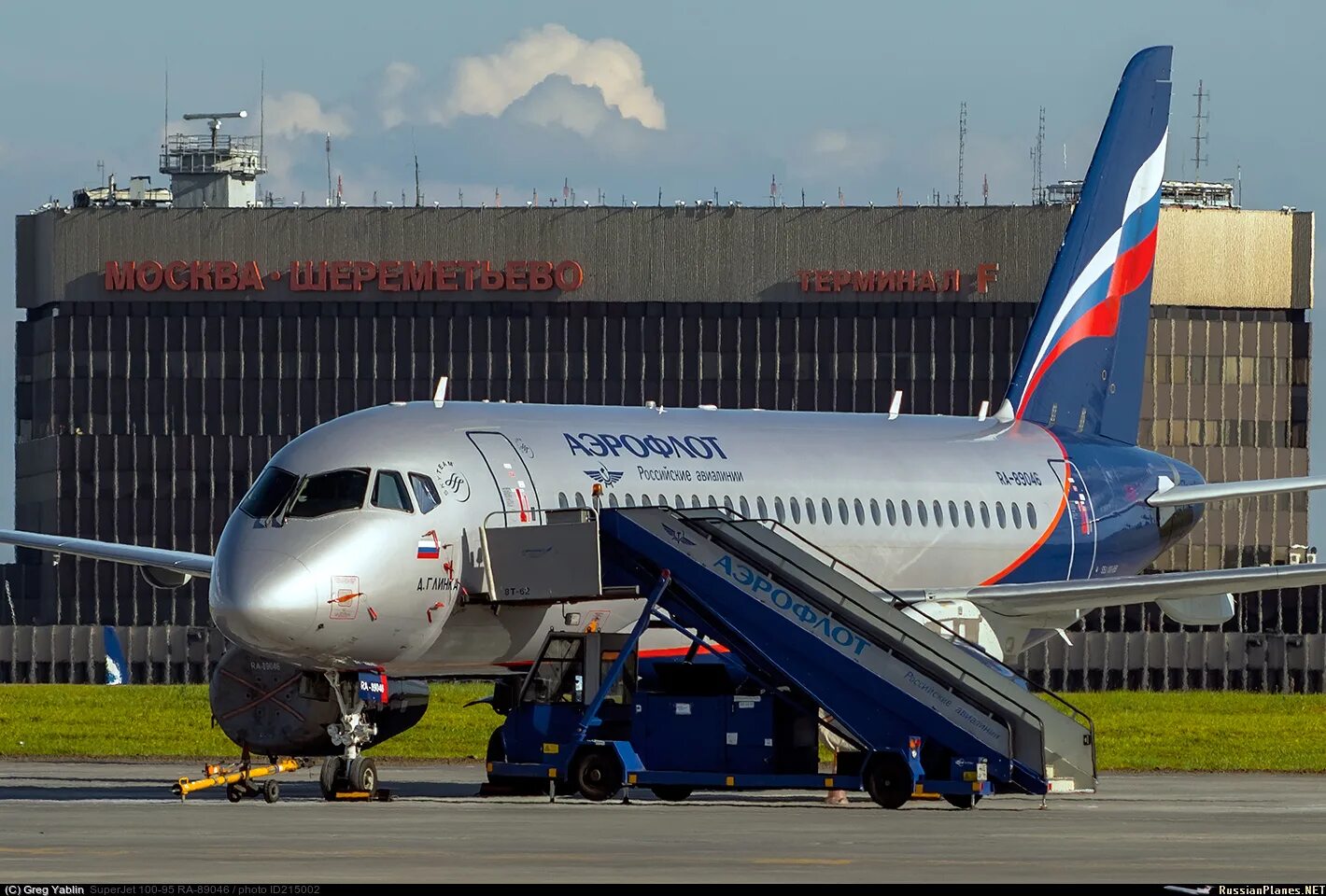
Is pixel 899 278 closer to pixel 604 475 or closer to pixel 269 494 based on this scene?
pixel 604 475

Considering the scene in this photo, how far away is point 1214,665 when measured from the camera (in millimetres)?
97938

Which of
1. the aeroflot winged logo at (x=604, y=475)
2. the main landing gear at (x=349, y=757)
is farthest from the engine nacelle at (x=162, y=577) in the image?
the main landing gear at (x=349, y=757)

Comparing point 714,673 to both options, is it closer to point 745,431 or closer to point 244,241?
point 745,431

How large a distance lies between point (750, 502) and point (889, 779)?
290 inches

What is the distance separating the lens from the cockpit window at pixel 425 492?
103 feet

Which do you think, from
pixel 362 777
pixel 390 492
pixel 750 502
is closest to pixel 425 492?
pixel 390 492

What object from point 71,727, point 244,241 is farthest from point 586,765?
point 244,241

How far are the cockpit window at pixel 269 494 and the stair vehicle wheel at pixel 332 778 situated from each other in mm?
3092

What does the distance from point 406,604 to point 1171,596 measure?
10.7 m

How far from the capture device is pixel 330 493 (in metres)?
31.2

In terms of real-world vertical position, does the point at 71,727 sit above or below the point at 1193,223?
below

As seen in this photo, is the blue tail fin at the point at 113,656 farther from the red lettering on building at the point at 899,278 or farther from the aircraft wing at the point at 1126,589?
the aircraft wing at the point at 1126,589

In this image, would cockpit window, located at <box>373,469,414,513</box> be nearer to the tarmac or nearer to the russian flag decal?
the russian flag decal
